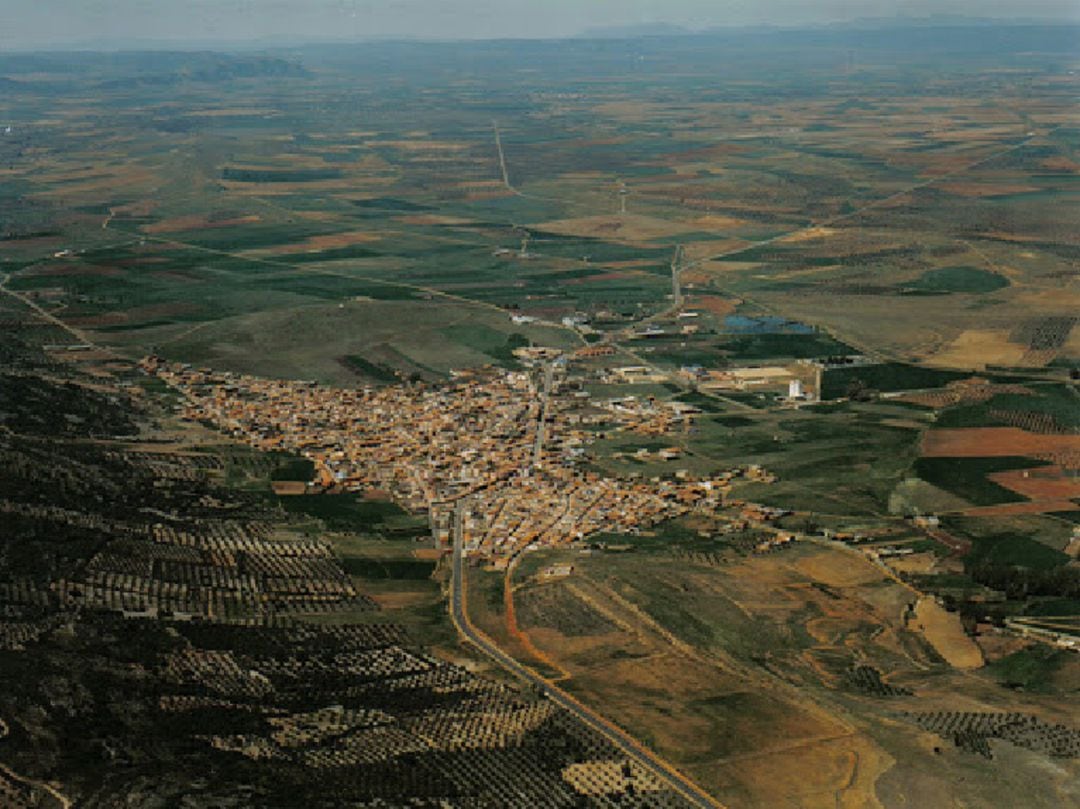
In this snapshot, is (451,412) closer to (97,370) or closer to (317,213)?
(97,370)

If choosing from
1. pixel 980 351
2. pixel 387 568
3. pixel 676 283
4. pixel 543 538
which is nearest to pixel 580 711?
pixel 387 568

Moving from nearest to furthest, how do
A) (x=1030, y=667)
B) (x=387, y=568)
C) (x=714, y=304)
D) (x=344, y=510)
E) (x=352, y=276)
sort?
(x=1030, y=667) → (x=387, y=568) → (x=344, y=510) → (x=714, y=304) → (x=352, y=276)

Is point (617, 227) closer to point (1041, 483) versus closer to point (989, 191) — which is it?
point (989, 191)

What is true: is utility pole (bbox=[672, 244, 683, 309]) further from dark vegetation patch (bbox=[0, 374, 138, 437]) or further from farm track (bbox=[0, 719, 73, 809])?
farm track (bbox=[0, 719, 73, 809])

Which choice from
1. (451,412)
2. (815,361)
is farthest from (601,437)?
(815,361)

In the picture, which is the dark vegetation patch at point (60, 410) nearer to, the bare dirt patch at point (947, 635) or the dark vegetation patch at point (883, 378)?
the dark vegetation patch at point (883, 378)
